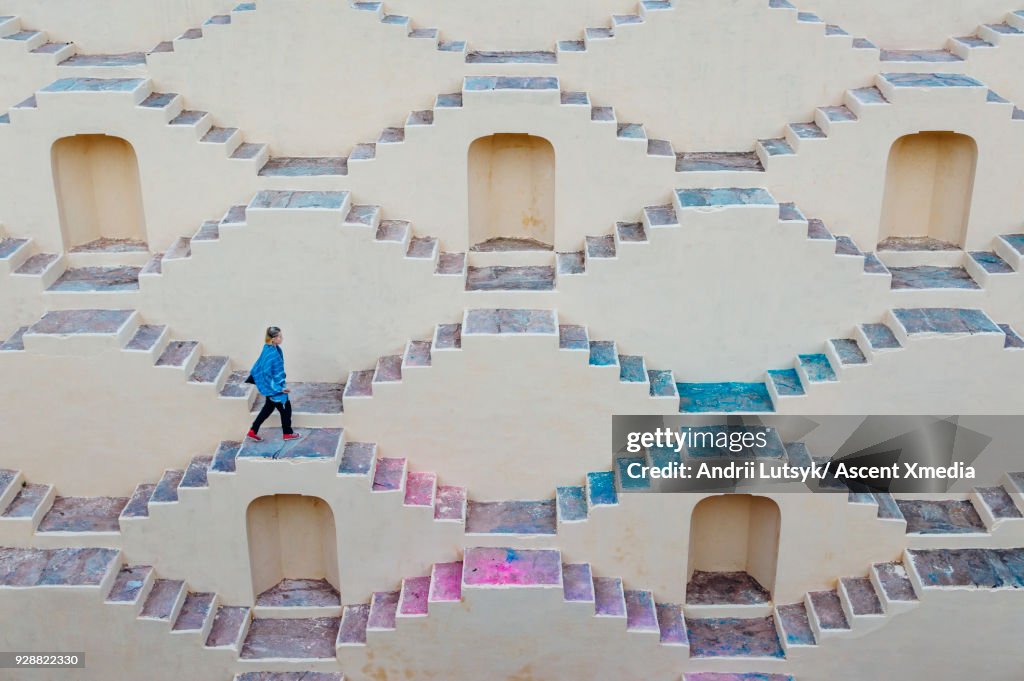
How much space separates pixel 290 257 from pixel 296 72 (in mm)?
2243

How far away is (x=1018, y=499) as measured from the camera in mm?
12312

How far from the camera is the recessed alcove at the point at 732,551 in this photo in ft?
42.0

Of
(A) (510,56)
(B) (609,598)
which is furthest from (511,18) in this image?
(B) (609,598)

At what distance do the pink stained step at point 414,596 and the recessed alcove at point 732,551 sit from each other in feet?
9.54

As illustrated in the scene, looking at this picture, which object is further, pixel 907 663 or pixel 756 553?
pixel 756 553

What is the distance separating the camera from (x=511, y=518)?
12641 mm

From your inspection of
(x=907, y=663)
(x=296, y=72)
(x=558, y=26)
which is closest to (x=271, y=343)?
(x=296, y=72)

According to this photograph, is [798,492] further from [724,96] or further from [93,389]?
[93,389]

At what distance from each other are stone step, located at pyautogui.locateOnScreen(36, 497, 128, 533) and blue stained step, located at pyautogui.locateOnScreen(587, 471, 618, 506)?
506 centimetres

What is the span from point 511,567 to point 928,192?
6586 mm

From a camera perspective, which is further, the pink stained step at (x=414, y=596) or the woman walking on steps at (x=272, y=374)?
the pink stained step at (x=414, y=596)

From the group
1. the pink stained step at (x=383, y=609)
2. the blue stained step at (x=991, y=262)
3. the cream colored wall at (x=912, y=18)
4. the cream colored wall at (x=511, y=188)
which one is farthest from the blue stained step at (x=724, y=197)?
the pink stained step at (x=383, y=609)

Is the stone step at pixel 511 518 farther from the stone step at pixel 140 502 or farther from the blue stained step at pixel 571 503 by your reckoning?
the stone step at pixel 140 502

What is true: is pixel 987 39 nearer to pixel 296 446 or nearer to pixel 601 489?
pixel 601 489
